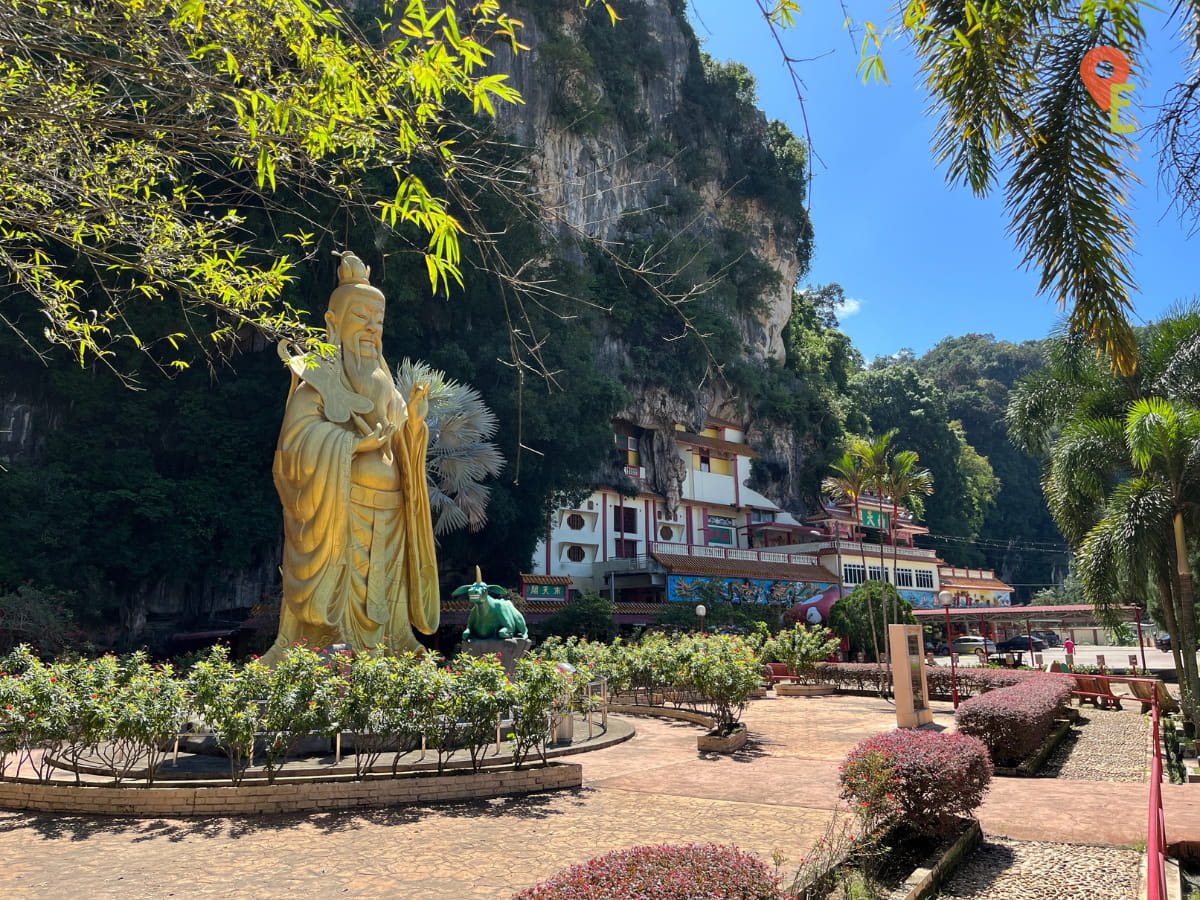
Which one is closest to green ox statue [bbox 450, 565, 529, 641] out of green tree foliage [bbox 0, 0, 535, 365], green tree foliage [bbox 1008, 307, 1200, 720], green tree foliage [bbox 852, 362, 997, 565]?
green tree foliage [bbox 0, 0, 535, 365]

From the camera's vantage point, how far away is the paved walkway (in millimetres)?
4742

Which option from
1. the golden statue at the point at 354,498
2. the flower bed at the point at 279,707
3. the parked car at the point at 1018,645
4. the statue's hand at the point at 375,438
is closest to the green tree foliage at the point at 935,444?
the parked car at the point at 1018,645

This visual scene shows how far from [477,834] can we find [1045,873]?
3641 mm

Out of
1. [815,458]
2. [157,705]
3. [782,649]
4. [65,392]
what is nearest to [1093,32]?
[157,705]

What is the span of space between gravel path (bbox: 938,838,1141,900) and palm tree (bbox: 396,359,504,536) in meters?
19.4

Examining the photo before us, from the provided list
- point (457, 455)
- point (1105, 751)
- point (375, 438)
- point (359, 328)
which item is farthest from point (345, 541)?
point (457, 455)

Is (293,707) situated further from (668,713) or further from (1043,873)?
(668,713)

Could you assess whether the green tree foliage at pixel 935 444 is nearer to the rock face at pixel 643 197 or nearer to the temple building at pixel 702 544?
the temple building at pixel 702 544

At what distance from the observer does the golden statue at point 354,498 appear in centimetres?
1010

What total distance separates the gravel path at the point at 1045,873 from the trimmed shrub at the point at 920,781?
32 cm

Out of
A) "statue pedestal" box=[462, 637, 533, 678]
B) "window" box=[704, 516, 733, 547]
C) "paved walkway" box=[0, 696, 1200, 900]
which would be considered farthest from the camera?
"window" box=[704, 516, 733, 547]

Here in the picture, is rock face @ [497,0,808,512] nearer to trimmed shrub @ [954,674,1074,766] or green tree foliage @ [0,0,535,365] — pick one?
trimmed shrub @ [954,674,1074,766]

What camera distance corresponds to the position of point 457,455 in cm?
2459

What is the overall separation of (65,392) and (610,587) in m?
19.7
